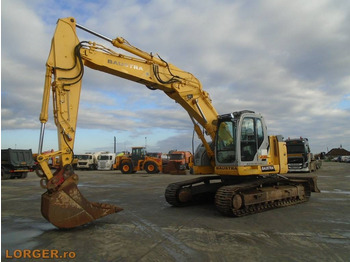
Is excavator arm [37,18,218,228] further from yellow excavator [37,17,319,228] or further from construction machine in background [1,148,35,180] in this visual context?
construction machine in background [1,148,35,180]

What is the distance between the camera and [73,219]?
6102 mm

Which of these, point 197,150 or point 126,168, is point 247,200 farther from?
point 126,168

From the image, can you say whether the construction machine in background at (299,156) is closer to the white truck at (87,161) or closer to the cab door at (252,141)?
the cab door at (252,141)

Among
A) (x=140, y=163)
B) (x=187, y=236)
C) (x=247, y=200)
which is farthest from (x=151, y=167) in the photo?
(x=187, y=236)

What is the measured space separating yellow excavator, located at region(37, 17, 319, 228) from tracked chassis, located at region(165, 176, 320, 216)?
3cm

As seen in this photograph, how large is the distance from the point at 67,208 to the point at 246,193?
4849 mm

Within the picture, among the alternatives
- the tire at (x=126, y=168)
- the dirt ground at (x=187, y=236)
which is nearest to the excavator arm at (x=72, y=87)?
the dirt ground at (x=187, y=236)

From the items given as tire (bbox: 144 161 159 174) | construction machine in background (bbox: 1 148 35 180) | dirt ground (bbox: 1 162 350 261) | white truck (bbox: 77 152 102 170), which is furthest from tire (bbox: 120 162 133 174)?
dirt ground (bbox: 1 162 350 261)

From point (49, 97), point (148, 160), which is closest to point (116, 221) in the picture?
point (49, 97)

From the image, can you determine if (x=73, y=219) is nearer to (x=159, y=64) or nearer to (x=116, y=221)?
(x=116, y=221)

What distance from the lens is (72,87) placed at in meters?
6.97

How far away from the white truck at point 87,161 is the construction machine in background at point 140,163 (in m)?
9.26

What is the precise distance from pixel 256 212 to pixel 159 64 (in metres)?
5.21

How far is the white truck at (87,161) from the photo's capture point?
1464 inches
